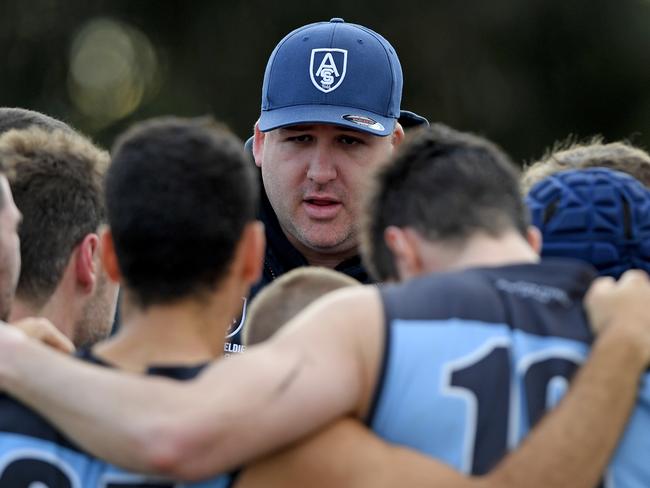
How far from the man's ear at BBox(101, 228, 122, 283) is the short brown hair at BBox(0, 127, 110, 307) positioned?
0.68 metres

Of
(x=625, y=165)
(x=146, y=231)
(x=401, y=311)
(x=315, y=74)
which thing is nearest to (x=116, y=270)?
(x=146, y=231)

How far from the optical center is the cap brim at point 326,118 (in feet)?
17.9

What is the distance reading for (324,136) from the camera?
18.3 ft

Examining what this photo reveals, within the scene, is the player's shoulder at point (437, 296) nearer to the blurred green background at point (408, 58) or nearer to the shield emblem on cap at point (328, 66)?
the shield emblem on cap at point (328, 66)

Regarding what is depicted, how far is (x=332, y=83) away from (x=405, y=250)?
2310 millimetres

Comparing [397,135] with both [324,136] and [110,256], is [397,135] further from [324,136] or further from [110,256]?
[110,256]

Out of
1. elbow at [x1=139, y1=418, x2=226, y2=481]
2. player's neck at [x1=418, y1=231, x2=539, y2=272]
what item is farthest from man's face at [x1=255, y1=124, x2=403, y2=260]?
elbow at [x1=139, y1=418, x2=226, y2=481]

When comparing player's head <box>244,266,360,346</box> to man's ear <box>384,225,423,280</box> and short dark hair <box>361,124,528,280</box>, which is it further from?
man's ear <box>384,225,423,280</box>

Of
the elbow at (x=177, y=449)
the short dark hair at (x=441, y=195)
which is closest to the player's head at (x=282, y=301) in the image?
the short dark hair at (x=441, y=195)

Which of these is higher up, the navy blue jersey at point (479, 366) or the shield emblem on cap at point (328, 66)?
the shield emblem on cap at point (328, 66)

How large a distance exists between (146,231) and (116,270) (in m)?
0.15

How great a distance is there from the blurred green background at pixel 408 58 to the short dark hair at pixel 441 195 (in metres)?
15.5

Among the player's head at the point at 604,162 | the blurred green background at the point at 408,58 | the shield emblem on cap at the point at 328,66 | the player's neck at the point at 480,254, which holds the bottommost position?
the blurred green background at the point at 408,58

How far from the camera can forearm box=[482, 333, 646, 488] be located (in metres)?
3.04
